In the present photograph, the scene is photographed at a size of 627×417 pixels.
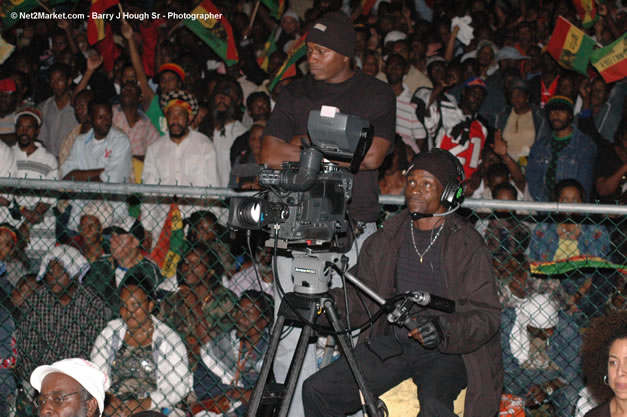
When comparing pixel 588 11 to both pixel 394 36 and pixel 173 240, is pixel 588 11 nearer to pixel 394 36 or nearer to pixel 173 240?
pixel 394 36

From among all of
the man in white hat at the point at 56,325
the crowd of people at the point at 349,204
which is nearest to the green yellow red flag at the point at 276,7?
the crowd of people at the point at 349,204

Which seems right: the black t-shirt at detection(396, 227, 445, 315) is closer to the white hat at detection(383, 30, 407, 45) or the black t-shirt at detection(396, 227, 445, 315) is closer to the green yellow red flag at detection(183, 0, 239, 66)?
the green yellow red flag at detection(183, 0, 239, 66)

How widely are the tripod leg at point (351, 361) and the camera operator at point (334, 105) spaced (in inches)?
29.7

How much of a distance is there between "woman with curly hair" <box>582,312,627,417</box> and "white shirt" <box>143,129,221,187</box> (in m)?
4.30

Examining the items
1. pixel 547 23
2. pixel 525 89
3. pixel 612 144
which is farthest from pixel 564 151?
pixel 547 23

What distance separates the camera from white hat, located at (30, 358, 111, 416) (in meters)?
3.84

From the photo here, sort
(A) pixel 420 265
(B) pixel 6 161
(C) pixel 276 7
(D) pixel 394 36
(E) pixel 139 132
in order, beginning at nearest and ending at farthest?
(A) pixel 420 265 → (B) pixel 6 161 → (E) pixel 139 132 → (D) pixel 394 36 → (C) pixel 276 7

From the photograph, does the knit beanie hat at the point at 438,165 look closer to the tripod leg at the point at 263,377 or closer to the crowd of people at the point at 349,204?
the crowd of people at the point at 349,204

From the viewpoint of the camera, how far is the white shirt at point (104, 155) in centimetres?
777

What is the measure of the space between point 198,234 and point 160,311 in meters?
0.72

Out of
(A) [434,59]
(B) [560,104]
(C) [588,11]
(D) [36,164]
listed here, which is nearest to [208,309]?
(D) [36,164]

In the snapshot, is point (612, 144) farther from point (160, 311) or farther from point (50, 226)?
point (50, 226)

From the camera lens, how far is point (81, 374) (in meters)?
3.86

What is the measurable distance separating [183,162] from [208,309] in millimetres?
2029
